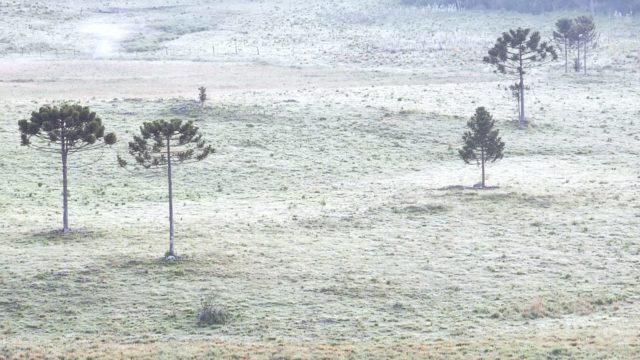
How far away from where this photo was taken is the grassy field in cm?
4425

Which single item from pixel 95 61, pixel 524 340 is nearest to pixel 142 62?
pixel 95 61

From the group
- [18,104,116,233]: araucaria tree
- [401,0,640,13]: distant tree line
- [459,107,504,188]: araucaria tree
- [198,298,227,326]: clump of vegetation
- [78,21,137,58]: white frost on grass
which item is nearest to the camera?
[198,298,227,326]: clump of vegetation

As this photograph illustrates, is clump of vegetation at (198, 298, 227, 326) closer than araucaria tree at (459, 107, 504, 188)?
Yes

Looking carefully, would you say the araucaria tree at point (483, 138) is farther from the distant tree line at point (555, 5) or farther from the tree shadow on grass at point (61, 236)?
the distant tree line at point (555, 5)

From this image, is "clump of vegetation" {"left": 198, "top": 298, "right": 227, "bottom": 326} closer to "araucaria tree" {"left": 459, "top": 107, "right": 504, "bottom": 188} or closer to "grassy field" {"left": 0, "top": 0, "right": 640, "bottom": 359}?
"grassy field" {"left": 0, "top": 0, "right": 640, "bottom": 359}

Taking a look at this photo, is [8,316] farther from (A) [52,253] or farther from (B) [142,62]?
(B) [142,62]

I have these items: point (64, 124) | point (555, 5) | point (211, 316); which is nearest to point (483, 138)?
point (64, 124)

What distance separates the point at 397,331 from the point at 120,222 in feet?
83.9

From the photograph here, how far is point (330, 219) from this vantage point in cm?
6391

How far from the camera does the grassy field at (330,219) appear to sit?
1742 inches

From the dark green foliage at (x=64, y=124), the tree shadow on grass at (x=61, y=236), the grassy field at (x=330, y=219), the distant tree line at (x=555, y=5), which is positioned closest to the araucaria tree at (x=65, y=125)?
the dark green foliage at (x=64, y=124)

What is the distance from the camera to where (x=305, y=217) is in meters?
64.4

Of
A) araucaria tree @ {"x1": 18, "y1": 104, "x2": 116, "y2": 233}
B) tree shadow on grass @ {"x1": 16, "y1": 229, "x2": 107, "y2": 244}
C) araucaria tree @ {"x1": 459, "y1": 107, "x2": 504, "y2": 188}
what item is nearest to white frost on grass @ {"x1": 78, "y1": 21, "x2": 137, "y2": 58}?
araucaria tree @ {"x1": 459, "y1": 107, "x2": 504, "y2": 188}

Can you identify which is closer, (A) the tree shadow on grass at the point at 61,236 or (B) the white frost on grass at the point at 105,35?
(A) the tree shadow on grass at the point at 61,236
